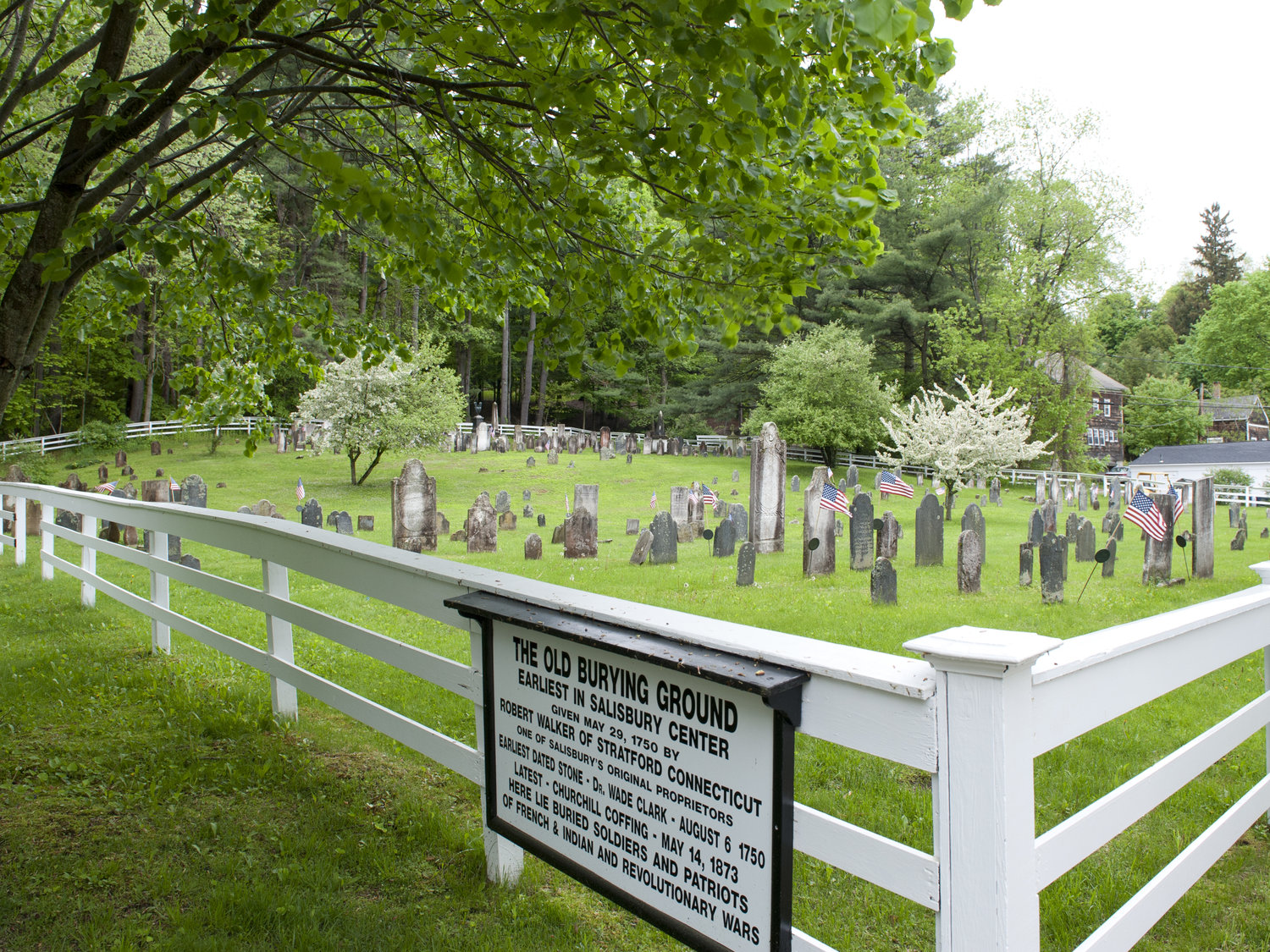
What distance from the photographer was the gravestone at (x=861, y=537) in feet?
38.8

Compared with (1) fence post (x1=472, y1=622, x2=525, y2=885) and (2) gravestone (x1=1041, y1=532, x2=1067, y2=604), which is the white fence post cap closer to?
(1) fence post (x1=472, y1=622, x2=525, y2=885)

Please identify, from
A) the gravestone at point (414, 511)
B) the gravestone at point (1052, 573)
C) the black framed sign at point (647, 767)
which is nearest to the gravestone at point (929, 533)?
the gravestone at point (1052, 573)

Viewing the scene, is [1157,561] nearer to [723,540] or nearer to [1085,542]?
[1085,542]

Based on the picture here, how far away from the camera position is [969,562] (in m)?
9.84

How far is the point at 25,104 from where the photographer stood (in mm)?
6336

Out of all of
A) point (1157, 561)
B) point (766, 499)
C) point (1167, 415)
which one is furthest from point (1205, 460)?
point (766, 499)

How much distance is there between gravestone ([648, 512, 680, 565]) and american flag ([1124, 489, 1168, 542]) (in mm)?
6411

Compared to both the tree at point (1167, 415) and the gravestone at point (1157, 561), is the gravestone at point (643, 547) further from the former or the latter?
the tree at point (1167, 415)

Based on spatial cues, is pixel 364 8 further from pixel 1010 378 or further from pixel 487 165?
pixel 1010 378

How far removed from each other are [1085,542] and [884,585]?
5.83m

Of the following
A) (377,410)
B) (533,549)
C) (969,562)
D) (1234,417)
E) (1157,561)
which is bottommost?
(533,549)

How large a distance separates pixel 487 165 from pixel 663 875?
4.68 meters

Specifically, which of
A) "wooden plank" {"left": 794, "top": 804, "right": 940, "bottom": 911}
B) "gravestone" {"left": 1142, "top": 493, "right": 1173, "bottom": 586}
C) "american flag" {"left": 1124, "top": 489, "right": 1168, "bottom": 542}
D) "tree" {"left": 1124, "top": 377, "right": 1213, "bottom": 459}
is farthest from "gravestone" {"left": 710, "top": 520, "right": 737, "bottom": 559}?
"tree" {"left": 1124, "top": 377, "right": 1213, "bottom": 459}

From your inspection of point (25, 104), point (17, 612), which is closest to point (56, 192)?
point (25, 104)
